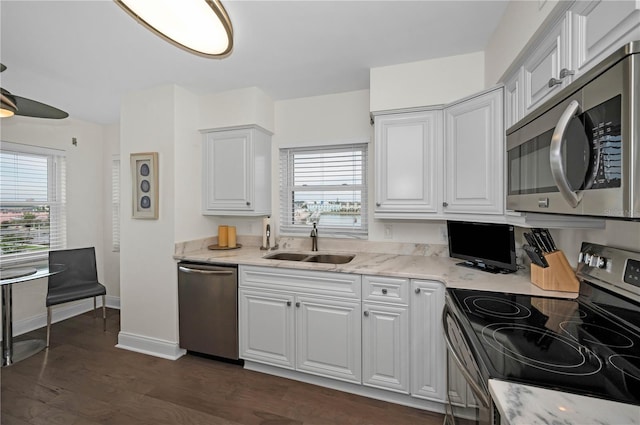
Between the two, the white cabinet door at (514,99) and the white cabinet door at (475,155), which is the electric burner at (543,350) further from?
the white cabinet door at (514,99)

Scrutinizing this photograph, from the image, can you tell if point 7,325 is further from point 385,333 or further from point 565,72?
point 565,72

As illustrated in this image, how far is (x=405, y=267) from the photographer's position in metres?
2.10

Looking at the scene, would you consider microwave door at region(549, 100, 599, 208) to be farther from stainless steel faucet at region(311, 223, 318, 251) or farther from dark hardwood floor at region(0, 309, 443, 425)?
stainless steel faucet at region(311, 223, 318, 251)

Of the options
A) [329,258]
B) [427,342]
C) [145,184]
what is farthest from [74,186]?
[427,342]

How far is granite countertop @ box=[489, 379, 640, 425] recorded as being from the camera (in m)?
0.62

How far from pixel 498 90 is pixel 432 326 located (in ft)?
5.15

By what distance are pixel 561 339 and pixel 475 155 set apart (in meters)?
1.25

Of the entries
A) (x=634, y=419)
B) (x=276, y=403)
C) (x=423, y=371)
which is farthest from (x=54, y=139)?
(x=634, y=419)

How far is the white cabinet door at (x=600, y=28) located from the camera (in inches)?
29.5

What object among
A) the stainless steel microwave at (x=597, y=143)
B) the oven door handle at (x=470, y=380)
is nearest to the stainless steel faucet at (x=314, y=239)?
the oven door handle at (x=470, y=380)

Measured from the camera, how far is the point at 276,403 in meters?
2.00

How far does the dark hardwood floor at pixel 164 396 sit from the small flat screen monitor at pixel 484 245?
1.09m

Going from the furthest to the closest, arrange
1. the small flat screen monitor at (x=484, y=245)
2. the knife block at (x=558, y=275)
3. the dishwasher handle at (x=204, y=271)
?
1. the dishwasher handle at (x=204, y=271)
2. the small flat screen monitor at (x=484, y=245)
3. the knife block at (x=558, y=275)

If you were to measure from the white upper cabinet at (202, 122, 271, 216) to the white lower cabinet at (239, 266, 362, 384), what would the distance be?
77cm
